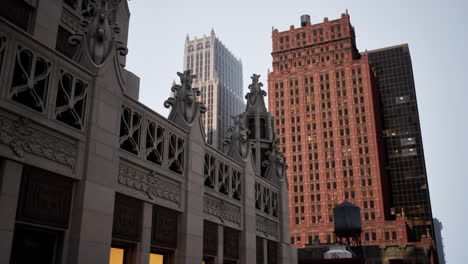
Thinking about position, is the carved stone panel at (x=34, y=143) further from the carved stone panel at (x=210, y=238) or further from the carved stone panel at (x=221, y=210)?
the carved stone panel at (x=210, y=238)

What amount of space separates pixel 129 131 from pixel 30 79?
555 centimetres

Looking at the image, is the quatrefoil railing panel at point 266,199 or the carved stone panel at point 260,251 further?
the quatrefoil railing panel at point 266,199

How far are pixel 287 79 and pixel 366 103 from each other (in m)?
27.1

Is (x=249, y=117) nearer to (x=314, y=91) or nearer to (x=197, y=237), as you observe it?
(x=197, y=237)

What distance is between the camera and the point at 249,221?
103ft

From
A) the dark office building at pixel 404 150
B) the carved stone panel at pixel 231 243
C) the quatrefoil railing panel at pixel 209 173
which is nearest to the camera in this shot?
the quatrefoil railing panel at pixel 209 173

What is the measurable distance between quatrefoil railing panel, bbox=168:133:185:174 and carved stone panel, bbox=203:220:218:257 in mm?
3756

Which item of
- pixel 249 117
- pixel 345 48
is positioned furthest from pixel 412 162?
pixel 249 117

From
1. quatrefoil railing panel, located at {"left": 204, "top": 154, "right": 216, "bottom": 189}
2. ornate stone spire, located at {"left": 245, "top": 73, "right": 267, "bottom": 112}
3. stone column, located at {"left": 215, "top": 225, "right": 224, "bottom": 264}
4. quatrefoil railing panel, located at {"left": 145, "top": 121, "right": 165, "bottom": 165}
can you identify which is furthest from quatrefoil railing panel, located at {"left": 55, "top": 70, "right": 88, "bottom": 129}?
ornate stone spire, located at {"left": 245, "top": 73, "right": 267, "bottom": 112}

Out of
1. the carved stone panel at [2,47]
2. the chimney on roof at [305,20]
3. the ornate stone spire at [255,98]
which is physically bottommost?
the carved stone panel at [2,47]

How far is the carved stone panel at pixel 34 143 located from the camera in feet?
52.7

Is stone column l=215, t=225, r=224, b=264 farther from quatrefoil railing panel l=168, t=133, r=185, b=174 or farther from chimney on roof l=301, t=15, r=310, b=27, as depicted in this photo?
chimney on roof l=301, t=15, r=310, b=27

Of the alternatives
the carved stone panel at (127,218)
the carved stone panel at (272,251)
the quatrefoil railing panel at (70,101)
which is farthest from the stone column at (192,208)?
the carved stone panel at (272,251)

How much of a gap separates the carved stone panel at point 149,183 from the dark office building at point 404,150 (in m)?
155
